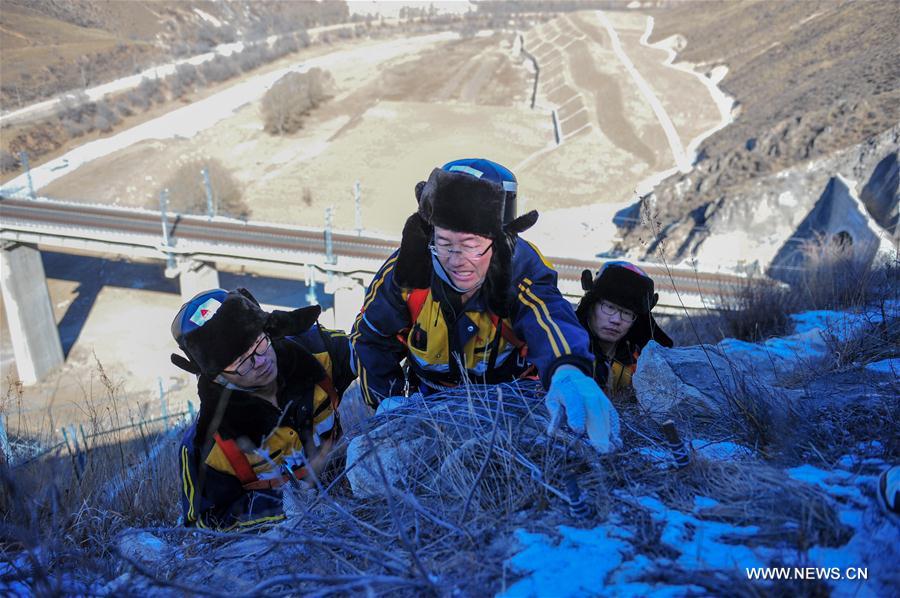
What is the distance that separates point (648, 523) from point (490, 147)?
38.4 m

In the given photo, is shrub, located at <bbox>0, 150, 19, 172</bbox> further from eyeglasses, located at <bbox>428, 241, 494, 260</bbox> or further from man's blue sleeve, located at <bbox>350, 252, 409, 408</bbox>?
eyeglasses, located at <bbox>428, 241, 494, 260</bbox>

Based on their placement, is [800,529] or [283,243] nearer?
→ [800,529]

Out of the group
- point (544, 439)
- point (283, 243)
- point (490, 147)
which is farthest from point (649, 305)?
point (490, 147)

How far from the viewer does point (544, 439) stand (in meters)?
2.30

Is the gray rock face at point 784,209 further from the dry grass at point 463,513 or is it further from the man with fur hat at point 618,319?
the dry grass at point 463,513

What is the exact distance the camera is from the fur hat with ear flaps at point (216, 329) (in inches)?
116

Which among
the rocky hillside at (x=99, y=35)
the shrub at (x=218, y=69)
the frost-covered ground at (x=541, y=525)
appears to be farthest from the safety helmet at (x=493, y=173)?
the shrub at (x=218, y=69)

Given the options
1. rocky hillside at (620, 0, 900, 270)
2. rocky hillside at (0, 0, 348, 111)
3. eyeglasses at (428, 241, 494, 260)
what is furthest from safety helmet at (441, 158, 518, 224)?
rocky hillside at (0, 0, 348, 111)

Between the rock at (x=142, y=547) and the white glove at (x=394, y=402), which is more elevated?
the white glove at (x=394, y=402)

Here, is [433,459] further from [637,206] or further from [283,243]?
[637,206]

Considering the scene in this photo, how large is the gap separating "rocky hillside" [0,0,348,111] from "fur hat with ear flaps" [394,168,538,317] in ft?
92.2

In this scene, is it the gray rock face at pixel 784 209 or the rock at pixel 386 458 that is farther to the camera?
the gray rock face at pixel 784 209

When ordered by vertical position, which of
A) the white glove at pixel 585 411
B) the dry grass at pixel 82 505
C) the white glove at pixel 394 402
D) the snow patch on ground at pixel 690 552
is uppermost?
the white glove at pixel 585 411

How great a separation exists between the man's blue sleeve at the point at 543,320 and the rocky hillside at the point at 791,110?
24.2 ft
